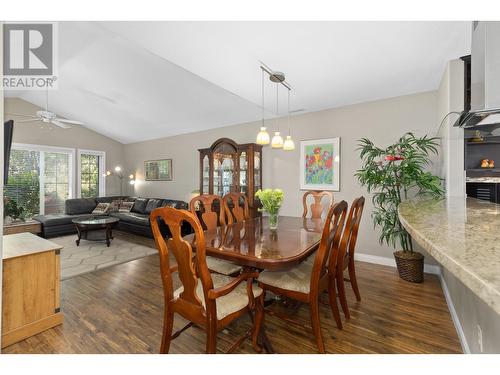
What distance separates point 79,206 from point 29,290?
4.69 metres

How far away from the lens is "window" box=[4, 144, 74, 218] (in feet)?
17.7

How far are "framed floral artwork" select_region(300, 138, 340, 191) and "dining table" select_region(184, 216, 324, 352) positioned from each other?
146cm

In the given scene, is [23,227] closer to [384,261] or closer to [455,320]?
[384,261]

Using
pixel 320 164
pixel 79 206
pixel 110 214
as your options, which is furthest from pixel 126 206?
pixel 320 164

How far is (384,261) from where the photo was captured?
3387mm

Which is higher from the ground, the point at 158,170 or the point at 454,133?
the point at 454,133

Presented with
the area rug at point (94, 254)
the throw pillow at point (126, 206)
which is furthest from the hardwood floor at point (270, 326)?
the throw pillow at point (126, 206)

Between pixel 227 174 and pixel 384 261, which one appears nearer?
pixel 384 261

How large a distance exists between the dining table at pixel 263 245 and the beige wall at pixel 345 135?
1.49 meters

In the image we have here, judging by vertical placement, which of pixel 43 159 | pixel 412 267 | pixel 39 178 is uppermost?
pixel 43 159

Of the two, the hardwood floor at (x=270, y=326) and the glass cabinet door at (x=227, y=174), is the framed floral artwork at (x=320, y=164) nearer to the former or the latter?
the glass cabinet door at (x=227, y=174)

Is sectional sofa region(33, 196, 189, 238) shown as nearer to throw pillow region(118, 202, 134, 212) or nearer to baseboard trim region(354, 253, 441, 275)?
throw pillow region(118, 202, 134, 212)

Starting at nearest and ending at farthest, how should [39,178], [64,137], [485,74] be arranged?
[485,74] < [39,178] < [64,137]
